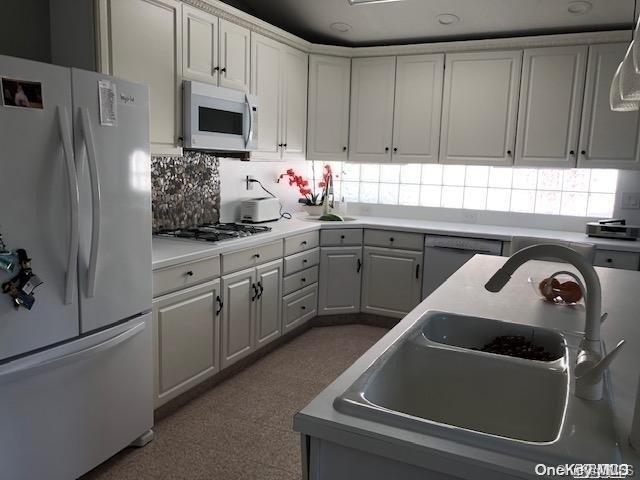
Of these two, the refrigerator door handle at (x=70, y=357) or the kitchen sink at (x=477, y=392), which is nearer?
the kitchen sink at (x=477, y=392)

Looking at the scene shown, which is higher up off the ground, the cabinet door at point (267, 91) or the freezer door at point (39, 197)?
the cabinet door at point (267, 91)

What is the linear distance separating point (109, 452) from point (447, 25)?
374 cm

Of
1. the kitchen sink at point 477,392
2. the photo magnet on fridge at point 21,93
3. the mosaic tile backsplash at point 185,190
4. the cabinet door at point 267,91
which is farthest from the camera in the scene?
the cabinet door at point 267,91

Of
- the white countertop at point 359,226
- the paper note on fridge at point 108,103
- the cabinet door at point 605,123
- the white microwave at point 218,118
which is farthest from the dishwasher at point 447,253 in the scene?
the paper note on fridge at point 108,103

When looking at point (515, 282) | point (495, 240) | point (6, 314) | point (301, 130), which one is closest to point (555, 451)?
point (515, 282)

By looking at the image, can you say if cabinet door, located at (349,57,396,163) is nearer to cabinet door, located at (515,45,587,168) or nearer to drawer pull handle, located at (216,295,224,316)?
cabinet door, located at (515,45,587,168)

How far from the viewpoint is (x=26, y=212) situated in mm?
1786

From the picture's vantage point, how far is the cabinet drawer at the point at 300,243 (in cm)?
368

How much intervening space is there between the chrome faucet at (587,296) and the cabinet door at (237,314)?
2.11 meters

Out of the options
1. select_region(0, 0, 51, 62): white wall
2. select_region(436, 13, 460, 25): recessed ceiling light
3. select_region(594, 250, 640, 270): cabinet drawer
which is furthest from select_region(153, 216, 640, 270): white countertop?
select_region(436, 13, 460, 25): recessed ceiling light

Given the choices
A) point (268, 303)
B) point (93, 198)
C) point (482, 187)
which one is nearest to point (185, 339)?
point (268, 303)

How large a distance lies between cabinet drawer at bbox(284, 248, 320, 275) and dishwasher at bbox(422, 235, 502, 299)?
882 millimetres

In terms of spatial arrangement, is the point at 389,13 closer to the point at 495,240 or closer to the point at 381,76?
the point at 381,76

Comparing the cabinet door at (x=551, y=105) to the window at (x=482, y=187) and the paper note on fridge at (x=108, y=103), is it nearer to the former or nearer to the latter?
the window at (x=482, y=187)
